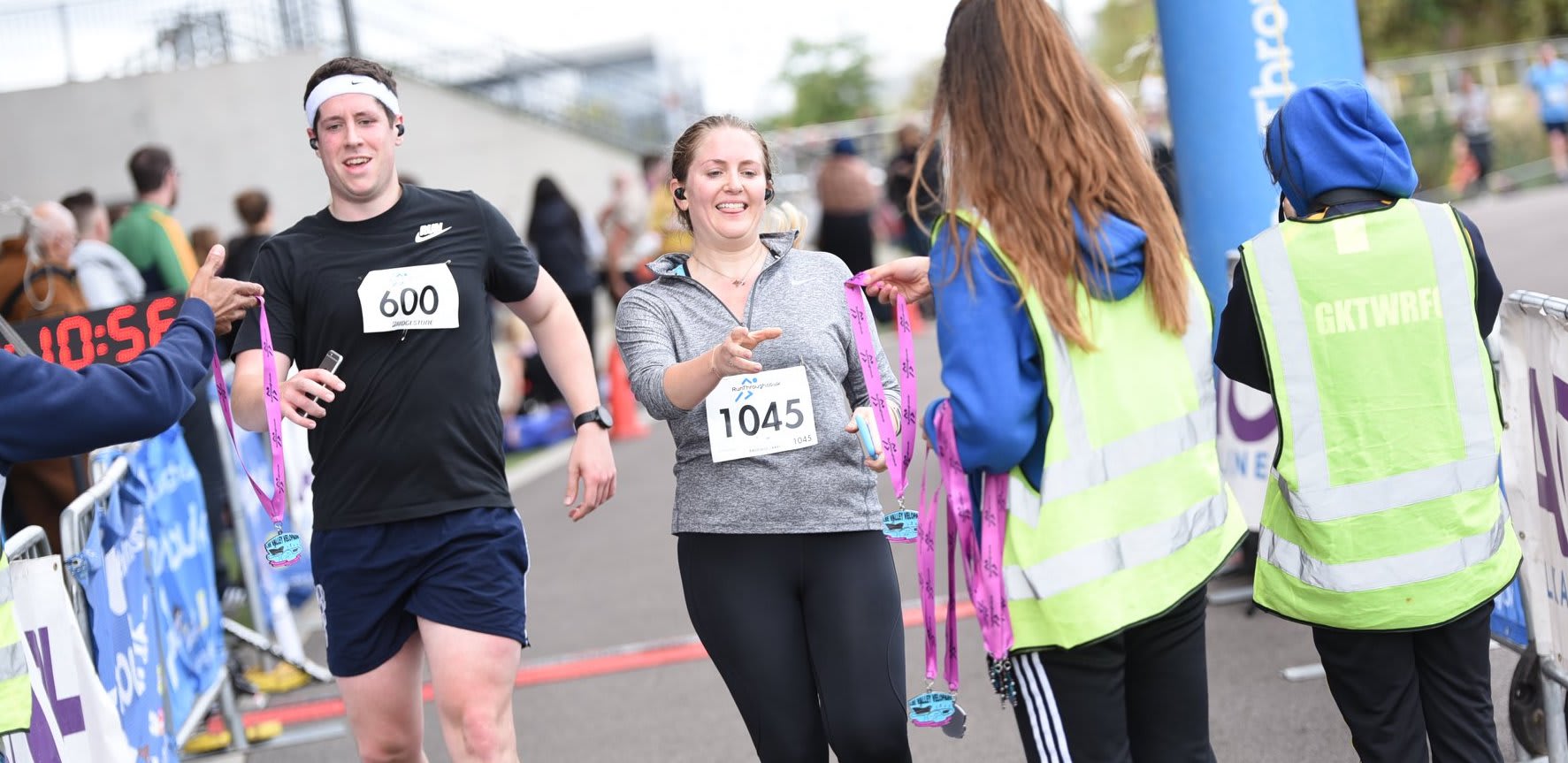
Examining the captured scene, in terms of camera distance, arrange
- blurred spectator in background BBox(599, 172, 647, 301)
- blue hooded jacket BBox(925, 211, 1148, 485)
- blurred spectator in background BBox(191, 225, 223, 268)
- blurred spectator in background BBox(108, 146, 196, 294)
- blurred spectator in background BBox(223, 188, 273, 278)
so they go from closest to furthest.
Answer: blue hooded jacket BBox(925, 211, 1148, 485), blurred spectator in background BBox(108, 146, 196, 294), blurred spectator in background BBox(223, 188, 273, 278), blurred spectator in background BBox(191, 225, 223, 268), blurred spectator in background BBox(599, 172, 647, 301)

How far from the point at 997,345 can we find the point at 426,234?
1803mm

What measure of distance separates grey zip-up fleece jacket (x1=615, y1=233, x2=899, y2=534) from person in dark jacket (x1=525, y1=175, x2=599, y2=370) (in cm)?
940

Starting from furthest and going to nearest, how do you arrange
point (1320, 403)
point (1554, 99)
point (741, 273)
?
point (1554, 99) < point (741, 273) < point (1320, 403)

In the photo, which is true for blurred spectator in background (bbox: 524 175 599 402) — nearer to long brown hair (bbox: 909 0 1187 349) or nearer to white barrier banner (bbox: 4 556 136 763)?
white barrier banner (bbox: 4 556 136 763)

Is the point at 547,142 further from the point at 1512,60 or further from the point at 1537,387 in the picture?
the point at 1537,387

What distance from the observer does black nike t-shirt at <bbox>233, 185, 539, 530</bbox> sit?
3889 millimetres

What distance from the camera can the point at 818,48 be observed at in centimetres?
5703

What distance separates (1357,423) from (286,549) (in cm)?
255

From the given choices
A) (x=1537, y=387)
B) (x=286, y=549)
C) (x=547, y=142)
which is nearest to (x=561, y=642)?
(x=286, y=549)

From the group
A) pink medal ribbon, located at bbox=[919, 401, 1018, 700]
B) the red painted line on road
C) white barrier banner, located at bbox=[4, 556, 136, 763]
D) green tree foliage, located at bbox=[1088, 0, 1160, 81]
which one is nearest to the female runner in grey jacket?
pink medal ribbon, located at bbox=[919, 401, 1018, 700]

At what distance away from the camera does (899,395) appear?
3867 millimetres

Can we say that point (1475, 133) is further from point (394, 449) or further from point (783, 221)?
point (394, 449)

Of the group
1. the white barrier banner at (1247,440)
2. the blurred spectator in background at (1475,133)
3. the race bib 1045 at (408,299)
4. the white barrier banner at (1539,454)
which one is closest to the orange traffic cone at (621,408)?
the white barrier banner at (1247,440)

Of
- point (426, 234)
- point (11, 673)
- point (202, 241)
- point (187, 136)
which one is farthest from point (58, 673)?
point (187, 136)
